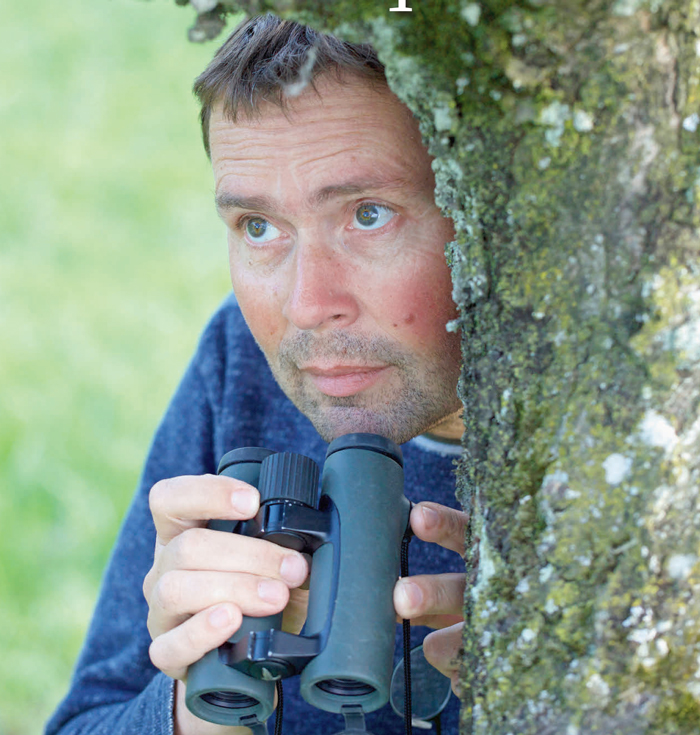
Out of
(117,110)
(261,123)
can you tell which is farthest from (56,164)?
(261,123)

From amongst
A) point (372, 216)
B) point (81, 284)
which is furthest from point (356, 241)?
point (81, 284)

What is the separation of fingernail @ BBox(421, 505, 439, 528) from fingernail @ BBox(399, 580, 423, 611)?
0.38 feet

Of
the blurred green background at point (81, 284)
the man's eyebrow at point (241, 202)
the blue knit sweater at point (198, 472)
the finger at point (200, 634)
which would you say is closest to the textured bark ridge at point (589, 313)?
the finger at point (200, 634)

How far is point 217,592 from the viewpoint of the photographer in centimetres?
133

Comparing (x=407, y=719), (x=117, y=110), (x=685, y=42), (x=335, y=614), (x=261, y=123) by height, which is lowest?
(x=407, y=719)

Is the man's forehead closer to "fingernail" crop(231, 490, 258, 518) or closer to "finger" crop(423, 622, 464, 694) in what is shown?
"fingernail" crop(231, 490, 258, 518)

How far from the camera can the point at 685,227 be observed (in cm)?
97

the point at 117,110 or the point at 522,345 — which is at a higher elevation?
the point at 117,110

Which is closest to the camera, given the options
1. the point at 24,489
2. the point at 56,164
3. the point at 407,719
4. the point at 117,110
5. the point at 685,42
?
the point at 685,42

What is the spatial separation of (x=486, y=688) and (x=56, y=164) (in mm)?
6390

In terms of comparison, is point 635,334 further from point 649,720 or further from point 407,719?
point 407,719

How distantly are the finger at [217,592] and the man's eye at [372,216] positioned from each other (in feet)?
2.25

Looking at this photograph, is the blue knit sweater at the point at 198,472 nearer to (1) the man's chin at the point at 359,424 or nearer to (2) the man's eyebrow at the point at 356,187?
(1) the man's chin at the point at 359,424

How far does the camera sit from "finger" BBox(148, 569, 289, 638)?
51.8 inches
